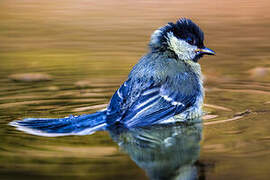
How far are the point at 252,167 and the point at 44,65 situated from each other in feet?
16.8

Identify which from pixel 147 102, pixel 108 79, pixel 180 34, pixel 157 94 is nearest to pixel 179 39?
pixel 180 34

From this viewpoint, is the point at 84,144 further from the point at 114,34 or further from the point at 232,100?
the point at 114,34

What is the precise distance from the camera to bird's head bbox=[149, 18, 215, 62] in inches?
237

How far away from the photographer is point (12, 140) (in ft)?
16.0

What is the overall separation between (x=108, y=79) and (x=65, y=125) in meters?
2.22

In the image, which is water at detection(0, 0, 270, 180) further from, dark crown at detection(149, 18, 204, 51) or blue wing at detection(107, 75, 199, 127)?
dark crown at detection(149, 18, 204, 51)

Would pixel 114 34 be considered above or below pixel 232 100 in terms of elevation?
above

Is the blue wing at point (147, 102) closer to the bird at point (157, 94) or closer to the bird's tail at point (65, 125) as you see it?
the bird at point (157, 94)

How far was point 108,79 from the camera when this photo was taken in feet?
24.2

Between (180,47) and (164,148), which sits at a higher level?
(180,47)

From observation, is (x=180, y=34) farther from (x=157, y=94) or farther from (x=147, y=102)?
(x=147, y=102)

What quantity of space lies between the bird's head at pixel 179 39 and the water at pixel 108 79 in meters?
0.74

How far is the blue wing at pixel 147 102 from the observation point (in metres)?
5.27

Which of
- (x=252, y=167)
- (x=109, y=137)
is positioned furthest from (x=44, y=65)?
(x=252, y=167)
